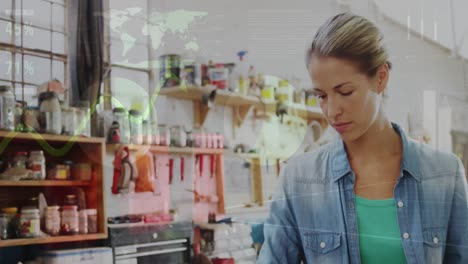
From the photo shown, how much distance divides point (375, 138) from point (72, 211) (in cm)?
94

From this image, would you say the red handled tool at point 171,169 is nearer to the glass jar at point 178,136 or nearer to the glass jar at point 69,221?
the glass jar at point 178,136

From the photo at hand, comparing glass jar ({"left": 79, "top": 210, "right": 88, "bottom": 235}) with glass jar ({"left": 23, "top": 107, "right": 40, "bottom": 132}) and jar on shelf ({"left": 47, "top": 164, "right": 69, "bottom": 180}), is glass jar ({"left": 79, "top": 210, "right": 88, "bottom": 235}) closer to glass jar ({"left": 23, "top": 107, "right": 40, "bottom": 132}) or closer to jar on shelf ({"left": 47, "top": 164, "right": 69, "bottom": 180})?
jar on shelf ({"left": 47, "top": 164, "right": 69, "bottom": 180})

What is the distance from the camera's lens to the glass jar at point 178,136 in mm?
1792

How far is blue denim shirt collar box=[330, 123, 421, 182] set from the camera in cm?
155

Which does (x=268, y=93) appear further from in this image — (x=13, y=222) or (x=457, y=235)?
(x=13, y=222)

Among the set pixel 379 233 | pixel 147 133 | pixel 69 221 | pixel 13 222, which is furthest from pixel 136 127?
pixel 379 233

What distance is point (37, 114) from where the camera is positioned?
1.78 m

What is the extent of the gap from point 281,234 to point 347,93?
422mm

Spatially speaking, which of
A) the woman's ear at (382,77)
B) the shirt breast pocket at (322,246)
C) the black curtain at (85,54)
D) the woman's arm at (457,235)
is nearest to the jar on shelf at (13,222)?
the black curtain at (85,54)

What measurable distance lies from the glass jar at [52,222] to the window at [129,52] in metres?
0.37

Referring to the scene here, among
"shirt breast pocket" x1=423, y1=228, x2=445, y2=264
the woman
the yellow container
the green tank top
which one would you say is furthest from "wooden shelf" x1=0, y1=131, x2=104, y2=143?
"shirt breast pocket" x1=423, y1=228, x2=445, y2=264

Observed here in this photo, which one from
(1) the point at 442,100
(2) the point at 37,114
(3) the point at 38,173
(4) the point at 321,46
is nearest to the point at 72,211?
(3) the point at 38,173

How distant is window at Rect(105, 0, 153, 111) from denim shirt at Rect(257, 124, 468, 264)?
546 mm

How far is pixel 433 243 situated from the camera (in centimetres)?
153
